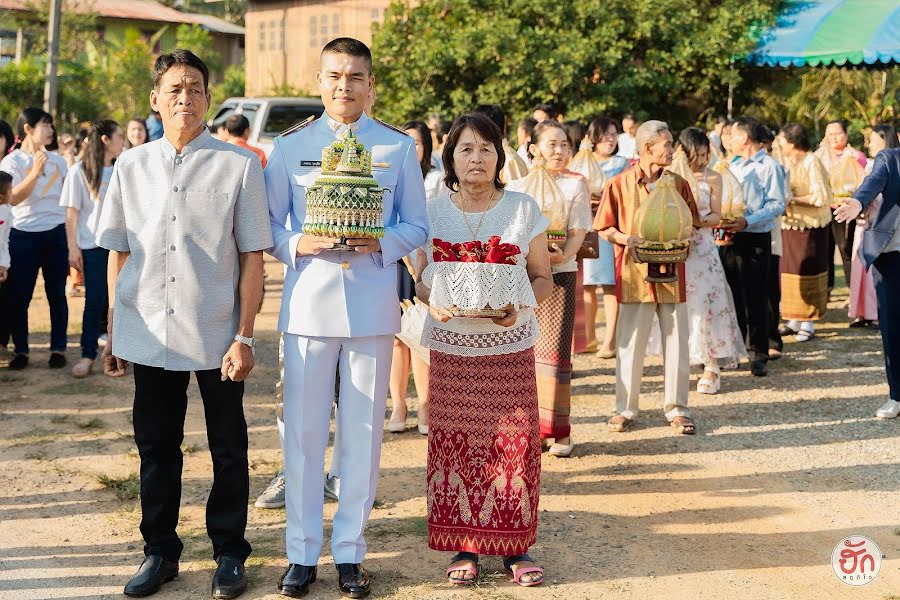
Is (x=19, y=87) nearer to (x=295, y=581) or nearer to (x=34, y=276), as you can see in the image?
(x=34, y=276)

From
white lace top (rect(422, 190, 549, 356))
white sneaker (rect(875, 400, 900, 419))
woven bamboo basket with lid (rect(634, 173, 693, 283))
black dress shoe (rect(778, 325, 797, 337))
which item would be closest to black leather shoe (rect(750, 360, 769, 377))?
white sneaker (rect(875, 400, 900, 419))

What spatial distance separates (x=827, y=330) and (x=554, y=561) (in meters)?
6.74

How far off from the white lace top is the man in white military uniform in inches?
10.0

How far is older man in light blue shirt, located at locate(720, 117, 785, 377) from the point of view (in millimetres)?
8719

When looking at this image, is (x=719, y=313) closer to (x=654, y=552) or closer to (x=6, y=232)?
(x=654, y=552)

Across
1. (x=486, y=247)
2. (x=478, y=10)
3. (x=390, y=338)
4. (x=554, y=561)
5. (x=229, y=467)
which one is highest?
(x=478, y=10)

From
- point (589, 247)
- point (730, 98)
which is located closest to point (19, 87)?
point (730, 98)

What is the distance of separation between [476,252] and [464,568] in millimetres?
1386

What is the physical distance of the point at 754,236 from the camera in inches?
351

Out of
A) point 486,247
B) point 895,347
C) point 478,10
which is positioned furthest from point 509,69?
point 486,247

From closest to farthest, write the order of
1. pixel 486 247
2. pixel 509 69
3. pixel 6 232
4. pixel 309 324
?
1. pixel 309 324
2. pixel 486 247
3. pixel 6 232
4. pixel 509 69

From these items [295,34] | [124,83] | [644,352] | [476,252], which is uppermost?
[295,34]

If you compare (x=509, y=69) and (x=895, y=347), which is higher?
(x=509, y=69)

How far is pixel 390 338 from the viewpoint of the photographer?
452 cm
